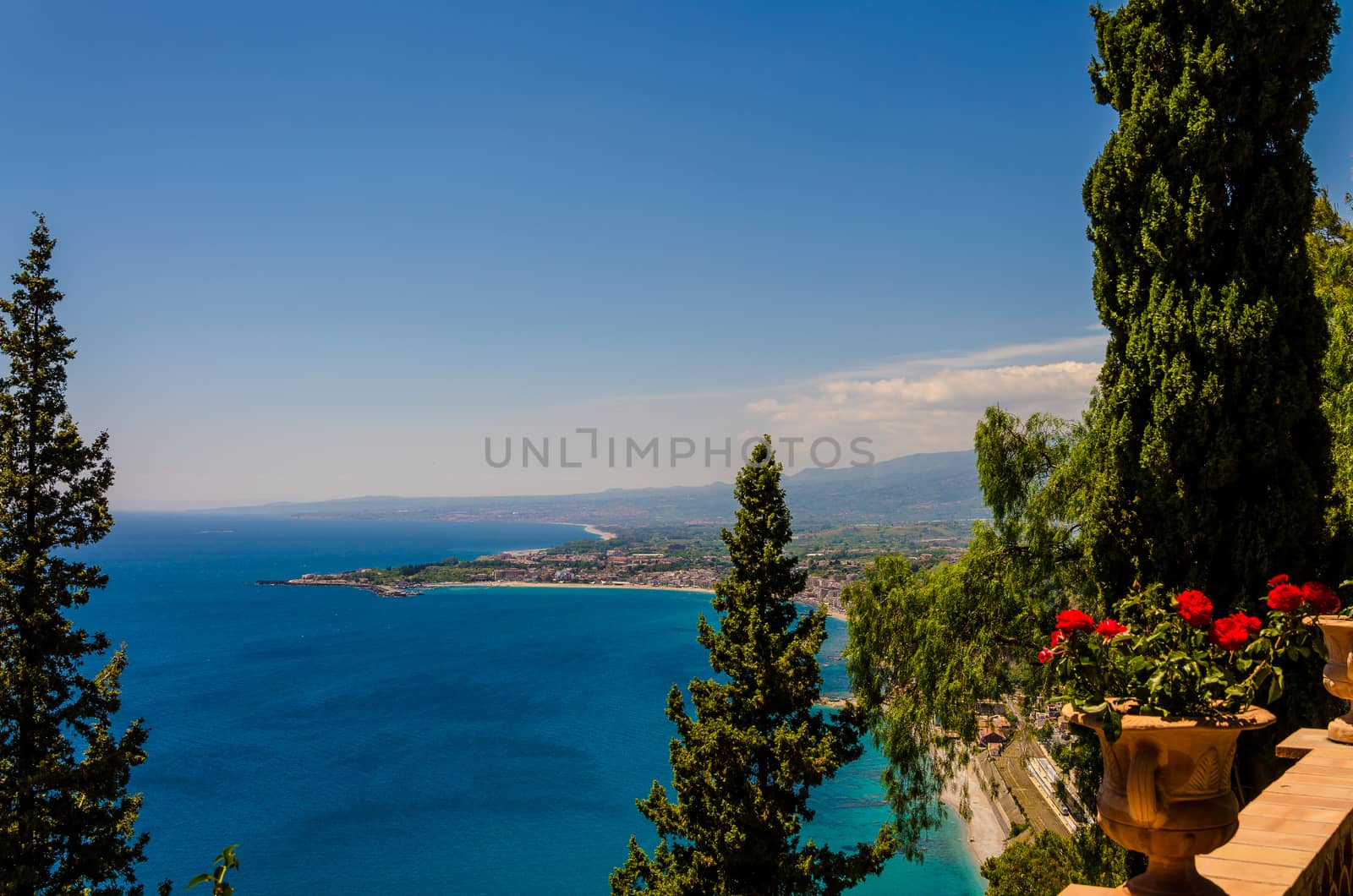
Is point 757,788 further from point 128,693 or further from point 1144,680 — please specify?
point 128,693

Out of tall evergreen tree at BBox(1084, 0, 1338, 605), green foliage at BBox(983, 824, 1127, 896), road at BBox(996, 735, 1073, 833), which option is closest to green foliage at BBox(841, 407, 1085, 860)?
tall evergreen tree at BBox(1084, 0, 1338, 605)

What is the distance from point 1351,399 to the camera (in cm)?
897

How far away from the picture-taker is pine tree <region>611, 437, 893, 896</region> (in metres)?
9.46

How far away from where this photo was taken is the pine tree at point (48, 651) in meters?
7.62

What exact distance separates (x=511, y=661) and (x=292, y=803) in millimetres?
31430

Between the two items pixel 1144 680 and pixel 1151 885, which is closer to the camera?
pixel 1151 885

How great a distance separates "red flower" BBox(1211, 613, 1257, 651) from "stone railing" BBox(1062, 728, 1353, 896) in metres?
0.68

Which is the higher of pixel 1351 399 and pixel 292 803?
pixel 1351 399

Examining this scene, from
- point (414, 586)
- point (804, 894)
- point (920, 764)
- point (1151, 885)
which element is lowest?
point (414, 586)

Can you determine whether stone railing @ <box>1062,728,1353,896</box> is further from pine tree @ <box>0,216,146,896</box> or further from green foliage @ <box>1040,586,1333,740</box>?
pine tree @ <box>0,216,146,896</box>

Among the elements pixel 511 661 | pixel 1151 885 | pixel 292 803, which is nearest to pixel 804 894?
pixel 1151 885

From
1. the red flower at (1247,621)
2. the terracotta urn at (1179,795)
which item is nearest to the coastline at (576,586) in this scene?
the red flower at (1247,621)

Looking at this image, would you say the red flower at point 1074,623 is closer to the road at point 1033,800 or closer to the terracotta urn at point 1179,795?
the terracotta urn at point 1179,795

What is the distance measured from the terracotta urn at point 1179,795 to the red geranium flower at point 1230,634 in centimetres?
28
